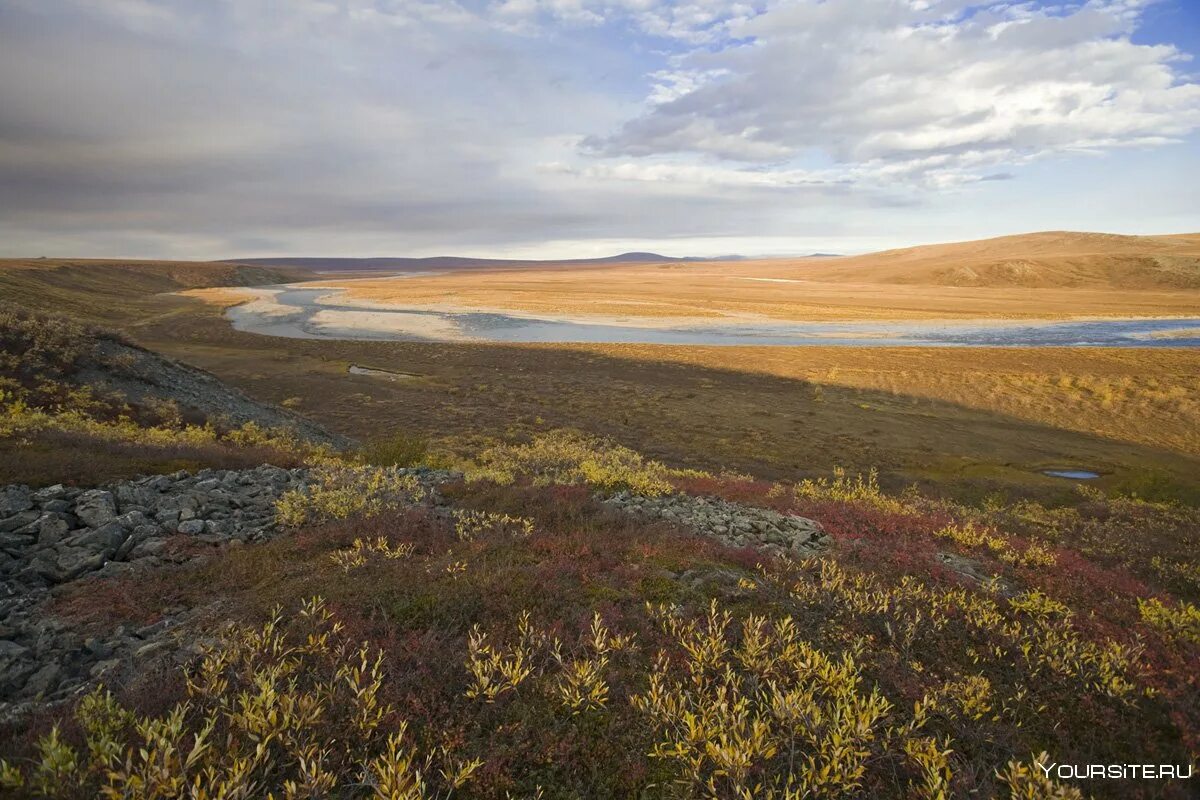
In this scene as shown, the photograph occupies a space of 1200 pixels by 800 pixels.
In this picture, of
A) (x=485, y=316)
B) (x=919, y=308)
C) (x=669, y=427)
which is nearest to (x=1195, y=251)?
(x=919, y=308)

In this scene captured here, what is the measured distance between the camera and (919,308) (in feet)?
270

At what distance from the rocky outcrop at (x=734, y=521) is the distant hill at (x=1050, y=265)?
13674cm

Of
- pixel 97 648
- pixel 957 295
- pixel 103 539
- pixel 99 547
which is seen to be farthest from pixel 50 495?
pixel 957 295

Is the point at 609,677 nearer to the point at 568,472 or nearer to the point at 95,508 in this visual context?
the point at 95,508

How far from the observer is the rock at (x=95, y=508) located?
7.61 meters

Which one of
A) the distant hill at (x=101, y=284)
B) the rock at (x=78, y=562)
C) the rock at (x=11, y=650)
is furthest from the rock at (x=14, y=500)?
the distant hill at (x=101, y=284)

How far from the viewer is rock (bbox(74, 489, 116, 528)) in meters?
7.61

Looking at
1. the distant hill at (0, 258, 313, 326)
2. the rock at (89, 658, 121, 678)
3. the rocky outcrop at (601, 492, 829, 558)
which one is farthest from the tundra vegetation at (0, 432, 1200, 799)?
the distant hill at (0, 258, 313, 326)

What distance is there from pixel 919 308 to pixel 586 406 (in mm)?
69579

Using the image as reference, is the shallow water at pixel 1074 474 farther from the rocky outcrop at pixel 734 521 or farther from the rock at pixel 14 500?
the rock at pixel 14 500

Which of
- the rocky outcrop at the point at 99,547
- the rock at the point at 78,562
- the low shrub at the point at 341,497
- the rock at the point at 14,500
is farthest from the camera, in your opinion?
the low shrub at the point at 341,497

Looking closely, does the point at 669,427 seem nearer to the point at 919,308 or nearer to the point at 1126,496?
the point at 1126,496

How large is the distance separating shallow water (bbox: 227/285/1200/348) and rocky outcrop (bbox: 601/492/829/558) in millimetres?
46360

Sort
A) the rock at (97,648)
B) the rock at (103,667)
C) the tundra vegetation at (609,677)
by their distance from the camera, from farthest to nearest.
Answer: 1. the rock at (97,648)
2. the rock at (103,667)
3. the tundra vegetation at (609,677)
